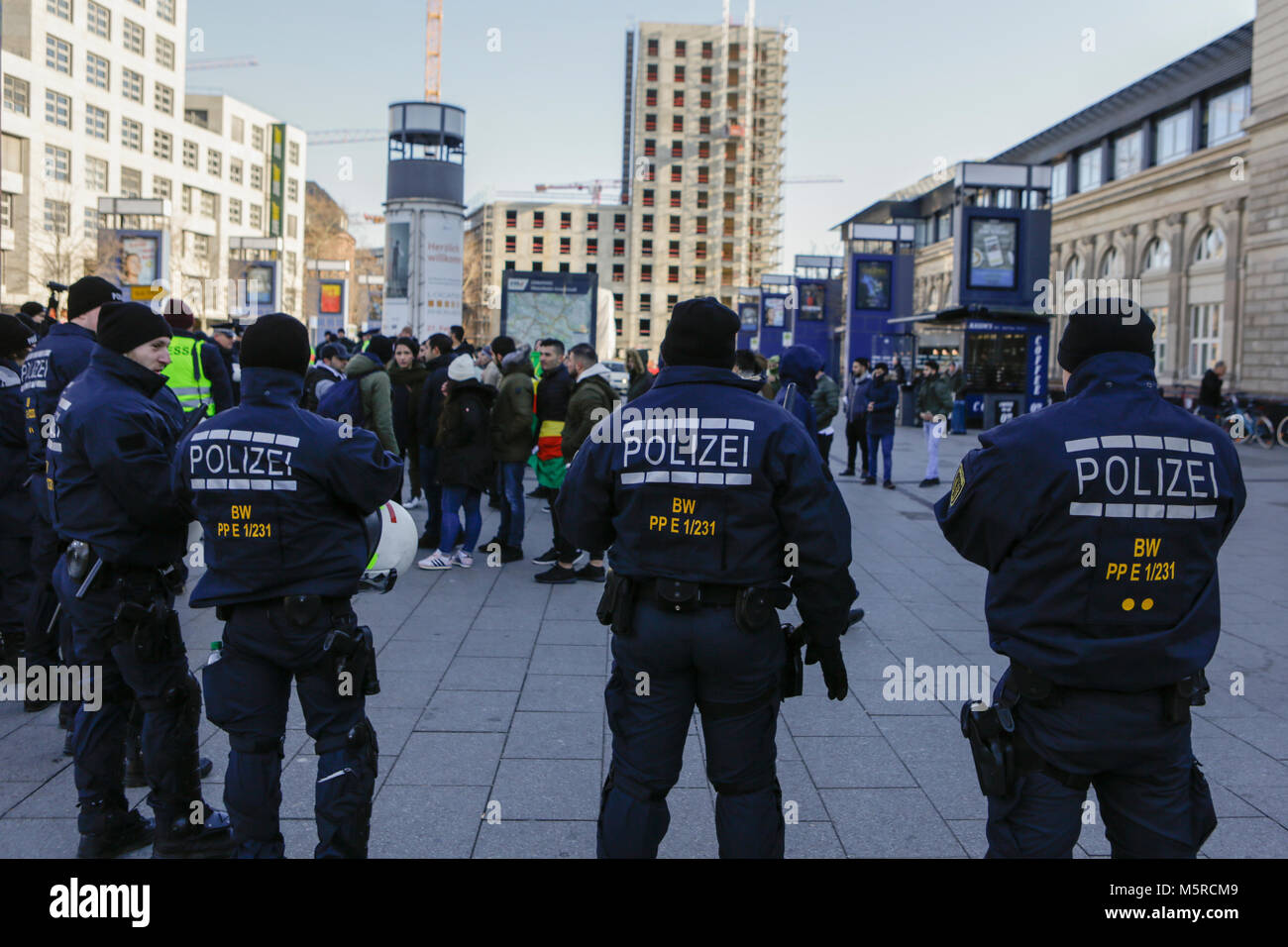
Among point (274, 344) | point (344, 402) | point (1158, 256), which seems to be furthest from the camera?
point (1158, 256)

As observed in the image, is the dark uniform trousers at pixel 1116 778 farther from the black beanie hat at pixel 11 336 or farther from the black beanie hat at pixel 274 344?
the black beanie hat at pixel 11 336

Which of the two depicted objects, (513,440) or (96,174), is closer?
(513,440)

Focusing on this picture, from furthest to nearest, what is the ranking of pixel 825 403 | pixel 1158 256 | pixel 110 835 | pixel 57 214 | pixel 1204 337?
pixel 57 214
pixel 1158 256
pixel 1204 337
pixel 825 403
pixel 110 835

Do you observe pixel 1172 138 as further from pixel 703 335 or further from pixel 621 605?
pixel 621 605

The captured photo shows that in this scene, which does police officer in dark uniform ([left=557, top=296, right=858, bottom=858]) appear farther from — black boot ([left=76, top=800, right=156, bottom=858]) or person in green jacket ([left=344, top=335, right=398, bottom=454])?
person in green jacket ([left=344, top=335, right=398, bottom=454])

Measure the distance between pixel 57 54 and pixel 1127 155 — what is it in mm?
53755

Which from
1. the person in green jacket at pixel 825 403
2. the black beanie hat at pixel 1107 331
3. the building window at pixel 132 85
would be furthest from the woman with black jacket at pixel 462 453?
the building window at pixel 132 85

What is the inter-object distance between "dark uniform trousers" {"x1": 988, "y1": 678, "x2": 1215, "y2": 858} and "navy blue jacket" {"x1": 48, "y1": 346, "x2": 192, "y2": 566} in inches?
113

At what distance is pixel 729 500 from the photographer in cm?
322

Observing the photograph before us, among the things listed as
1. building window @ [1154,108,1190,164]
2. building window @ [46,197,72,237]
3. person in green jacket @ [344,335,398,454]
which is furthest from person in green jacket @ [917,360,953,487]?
building window @ [46,197,72,237]

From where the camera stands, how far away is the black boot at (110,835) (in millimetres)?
3822

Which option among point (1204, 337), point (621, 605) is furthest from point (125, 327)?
point (1204, 337)
